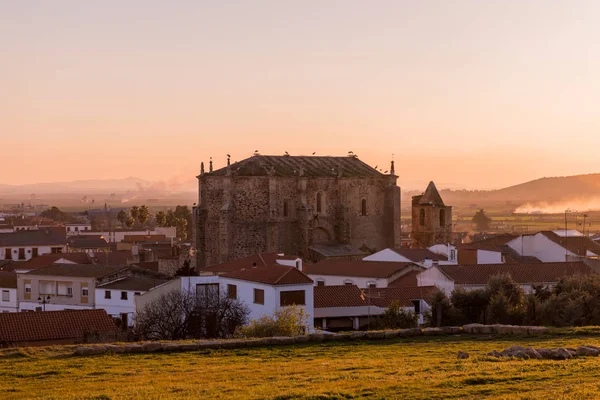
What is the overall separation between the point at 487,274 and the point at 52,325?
2023 cm

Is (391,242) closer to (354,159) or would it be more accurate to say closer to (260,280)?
(354,159)

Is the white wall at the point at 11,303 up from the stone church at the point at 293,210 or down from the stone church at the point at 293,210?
down

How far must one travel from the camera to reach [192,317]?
110ft

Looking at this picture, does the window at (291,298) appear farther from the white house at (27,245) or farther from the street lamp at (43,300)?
the white house at (27,245)

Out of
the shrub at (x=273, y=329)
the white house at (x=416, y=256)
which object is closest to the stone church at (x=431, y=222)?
the white house at (x=416, y=256)

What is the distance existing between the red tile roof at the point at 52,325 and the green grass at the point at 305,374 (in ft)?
36.3

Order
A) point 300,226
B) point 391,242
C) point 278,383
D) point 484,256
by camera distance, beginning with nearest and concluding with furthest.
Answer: point 278,383
point 484,256
point 300,226
point 391,242

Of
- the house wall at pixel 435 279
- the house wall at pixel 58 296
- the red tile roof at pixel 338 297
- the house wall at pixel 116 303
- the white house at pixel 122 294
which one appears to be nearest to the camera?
the red tile roof at pixel 338 297

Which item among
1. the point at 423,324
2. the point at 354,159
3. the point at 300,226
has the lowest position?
the point at 423,324

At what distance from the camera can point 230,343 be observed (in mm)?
22469

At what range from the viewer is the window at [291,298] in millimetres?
35625

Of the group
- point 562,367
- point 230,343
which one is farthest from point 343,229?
point 562,367

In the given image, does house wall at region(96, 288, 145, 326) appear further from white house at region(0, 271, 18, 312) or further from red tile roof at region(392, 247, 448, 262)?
red tile roof at region(392, 247, 448, 262)

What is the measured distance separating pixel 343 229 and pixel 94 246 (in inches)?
1350
